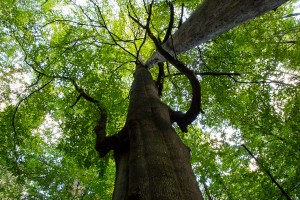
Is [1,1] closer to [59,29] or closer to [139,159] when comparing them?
[59,29]

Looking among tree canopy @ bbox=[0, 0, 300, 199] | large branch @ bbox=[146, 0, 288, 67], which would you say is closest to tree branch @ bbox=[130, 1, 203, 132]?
large branch @ bbox=[146, 0, 288, 67]

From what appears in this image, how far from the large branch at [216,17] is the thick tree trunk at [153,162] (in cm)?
111

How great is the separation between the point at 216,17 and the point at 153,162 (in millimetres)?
2741

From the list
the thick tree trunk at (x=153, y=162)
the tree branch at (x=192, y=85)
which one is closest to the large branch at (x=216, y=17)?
the tree branch at (x=192, y=85)

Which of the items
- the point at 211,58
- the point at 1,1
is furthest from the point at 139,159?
the point at 1,1

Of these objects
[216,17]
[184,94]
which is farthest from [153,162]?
[184,94]

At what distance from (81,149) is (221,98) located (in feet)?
16.3

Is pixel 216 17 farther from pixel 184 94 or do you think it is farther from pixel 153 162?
pixel 184 94

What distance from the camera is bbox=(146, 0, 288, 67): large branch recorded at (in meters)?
3.40

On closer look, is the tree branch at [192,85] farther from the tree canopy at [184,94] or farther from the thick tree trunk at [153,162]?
the tree canopy at [184,94]

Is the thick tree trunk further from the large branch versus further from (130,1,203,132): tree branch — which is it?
the large branch

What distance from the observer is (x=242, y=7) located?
3449 millimetres

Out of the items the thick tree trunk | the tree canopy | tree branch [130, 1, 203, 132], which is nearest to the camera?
the thick tree trunk

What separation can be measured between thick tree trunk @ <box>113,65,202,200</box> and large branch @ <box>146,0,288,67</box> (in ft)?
3.65
